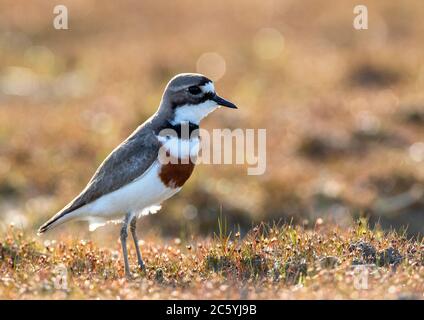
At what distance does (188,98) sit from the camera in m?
9.03

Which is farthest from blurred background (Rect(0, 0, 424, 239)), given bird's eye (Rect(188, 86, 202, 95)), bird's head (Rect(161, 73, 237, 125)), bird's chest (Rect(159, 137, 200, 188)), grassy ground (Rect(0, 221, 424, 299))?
bird's eye (Rect(188, 86, 202, 95))

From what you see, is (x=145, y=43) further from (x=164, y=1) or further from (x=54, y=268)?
(x=54, y=268)

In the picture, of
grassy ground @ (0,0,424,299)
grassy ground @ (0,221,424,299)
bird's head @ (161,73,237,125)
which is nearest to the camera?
grassy ground @ (0,221,424,299)

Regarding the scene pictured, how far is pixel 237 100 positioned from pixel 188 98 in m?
10.7

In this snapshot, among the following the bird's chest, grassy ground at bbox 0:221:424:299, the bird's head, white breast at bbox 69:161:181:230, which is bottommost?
grassy ground at bbox 0:221:424:299

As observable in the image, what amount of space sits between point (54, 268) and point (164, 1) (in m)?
23.6

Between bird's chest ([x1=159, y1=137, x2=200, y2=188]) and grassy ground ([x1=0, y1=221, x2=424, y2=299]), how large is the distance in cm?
76

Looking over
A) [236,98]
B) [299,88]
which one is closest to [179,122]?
[236,98]

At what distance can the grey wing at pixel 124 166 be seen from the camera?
28.9 feet

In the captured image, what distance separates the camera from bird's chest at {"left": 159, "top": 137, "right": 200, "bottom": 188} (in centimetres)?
870

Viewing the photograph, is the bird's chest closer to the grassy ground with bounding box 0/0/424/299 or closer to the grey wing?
the grey wing

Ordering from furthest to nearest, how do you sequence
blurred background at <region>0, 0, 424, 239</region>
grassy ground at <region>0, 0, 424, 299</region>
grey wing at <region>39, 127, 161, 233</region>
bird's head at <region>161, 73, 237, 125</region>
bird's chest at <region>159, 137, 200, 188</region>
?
blurred background at <region>0, 0, 424, 239</region> → bird's head at <region>161, 73, 237, 125</region> → grey wing at <region>39, 127, 161, 233</region> → bird's chest at <region>159, 137, 200, 188</region> → grassy ground at <region>0, 0, 424, 299</region>
